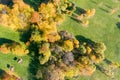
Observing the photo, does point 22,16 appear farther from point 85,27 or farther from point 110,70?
point 110,70

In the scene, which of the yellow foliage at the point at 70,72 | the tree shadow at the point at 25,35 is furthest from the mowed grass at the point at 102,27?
the tree shadow at the point at 25,35

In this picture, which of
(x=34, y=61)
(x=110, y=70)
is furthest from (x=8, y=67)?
(x=110, y=70)

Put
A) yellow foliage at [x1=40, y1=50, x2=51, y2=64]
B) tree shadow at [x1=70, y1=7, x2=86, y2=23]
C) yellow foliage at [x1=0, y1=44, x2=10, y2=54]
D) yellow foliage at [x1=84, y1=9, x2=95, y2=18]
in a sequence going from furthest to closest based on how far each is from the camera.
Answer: tree shadow at [x1=70, y1=7, x2=86, y2=23] < yellow foliage at [x1=84, y1=9, x2=95, y2=18] < yellow foliage at [x1=40, y1=50, x2=51, y2=64] < yellow foliage at [x1=0, y1=44, x2=10, y2=54]

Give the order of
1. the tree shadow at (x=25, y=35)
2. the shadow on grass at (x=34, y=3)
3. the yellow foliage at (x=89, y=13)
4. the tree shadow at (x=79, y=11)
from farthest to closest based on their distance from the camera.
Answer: the tree shadow at (x=79, y=11) < the yellow foliage at (x=89, y=13) < the shadow on grass at (x=34, y=3) < the tree shadow at (x=25, y=35)

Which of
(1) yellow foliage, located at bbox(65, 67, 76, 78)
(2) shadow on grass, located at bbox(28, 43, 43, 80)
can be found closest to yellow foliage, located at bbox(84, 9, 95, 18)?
(1) yellow foliage, located at bbox(65, 67, 76, 78)

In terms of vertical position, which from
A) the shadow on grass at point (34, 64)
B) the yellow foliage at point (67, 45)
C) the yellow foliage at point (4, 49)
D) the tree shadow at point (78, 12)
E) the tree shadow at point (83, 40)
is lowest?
the shadow on grass at point (34, 64)

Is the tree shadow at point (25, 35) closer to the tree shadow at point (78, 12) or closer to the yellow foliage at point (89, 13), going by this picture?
the tree shadow at point (78, 12)

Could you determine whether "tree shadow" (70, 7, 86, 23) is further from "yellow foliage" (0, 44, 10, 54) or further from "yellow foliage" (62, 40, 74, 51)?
"yellow foliage" (0, 44, 10, 54)

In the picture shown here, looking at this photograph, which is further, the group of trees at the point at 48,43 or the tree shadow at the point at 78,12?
the tree shadow at the point at 78,12

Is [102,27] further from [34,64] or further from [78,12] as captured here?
[34,64]
